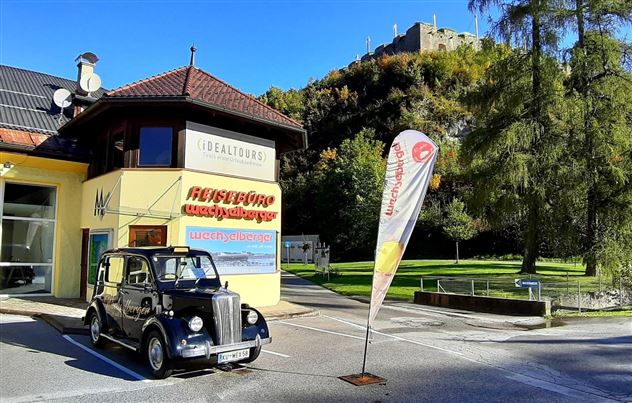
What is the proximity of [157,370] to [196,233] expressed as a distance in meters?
7.45

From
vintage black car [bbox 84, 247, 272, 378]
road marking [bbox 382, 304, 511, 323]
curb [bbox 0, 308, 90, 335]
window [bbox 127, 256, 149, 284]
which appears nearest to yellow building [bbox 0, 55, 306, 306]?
curb [bbox 0, 308, 90, 335]

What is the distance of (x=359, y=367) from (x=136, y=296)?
407 centimetres

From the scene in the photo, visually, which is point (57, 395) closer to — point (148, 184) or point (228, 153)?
point (148, 184)

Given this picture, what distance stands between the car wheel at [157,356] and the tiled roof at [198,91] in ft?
27.1

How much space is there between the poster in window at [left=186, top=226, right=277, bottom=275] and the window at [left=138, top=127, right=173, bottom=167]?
2293 millimetres

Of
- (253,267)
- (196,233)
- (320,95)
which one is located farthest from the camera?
(320,95)

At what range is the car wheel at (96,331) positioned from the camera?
9.65 metres

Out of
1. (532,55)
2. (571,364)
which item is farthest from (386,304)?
(532,55)

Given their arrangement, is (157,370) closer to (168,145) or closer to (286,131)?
(168,145)

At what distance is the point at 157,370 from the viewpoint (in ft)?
24.6

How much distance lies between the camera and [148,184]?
47.9 ft

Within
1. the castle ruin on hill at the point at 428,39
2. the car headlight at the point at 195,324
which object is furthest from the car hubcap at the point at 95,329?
the castle ruin on hill at the point at 428,39

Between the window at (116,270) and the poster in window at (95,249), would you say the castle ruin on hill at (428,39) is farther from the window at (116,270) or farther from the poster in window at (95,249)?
the window at (116,270)

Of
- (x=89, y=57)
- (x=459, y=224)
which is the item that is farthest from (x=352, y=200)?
(x=89, y=57)
